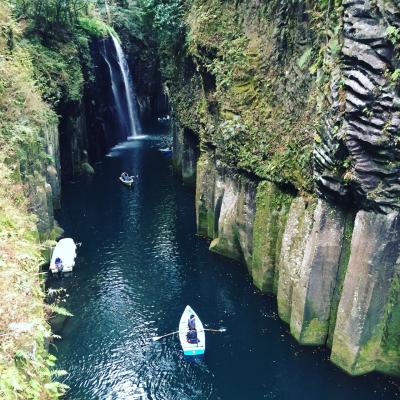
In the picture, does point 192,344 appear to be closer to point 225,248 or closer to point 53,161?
point 225,248

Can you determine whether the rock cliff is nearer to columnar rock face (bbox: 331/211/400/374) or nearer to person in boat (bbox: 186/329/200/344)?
columnar rock face (bbox: 331/211/400/374)

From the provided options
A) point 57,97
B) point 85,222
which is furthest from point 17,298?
point 57,97

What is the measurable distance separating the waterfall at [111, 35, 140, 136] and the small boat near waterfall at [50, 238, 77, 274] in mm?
34132

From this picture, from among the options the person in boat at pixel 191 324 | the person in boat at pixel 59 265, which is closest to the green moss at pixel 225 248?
the person in boat at pixel 191 324

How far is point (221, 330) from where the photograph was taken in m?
19.9

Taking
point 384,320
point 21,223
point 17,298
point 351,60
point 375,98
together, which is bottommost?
point 384,320

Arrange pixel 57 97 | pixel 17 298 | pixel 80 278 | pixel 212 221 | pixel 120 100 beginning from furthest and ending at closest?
pixel 120 100 → pixel 57 97 → pixel 212 221 → pixel 80 278 → pixel 17 298

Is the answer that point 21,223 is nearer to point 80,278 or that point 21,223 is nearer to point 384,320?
point 80,278

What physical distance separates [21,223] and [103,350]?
24.1 ft

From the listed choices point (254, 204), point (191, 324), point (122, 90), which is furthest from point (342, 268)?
point (122, 90)

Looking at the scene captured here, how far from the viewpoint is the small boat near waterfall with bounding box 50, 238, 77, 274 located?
24.5m

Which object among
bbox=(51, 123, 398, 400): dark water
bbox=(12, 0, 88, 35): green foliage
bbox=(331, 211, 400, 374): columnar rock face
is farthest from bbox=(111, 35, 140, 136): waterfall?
bbox=(331, 211, 400, 374): columnar rock face

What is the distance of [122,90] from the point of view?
57.7 meters

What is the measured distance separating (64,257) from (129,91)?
3797 centimetres
